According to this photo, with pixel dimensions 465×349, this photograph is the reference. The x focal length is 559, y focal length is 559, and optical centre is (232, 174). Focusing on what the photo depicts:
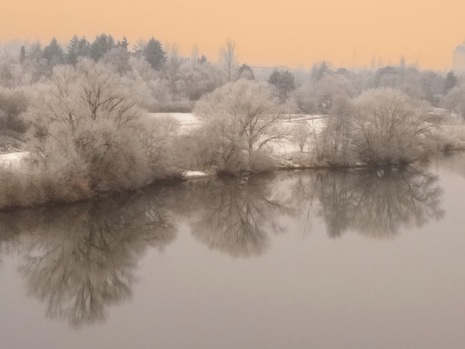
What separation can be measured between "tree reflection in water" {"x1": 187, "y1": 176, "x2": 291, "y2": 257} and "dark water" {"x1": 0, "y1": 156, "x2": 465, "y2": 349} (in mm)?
97

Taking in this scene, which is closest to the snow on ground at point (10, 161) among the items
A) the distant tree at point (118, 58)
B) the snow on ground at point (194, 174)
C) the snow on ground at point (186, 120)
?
the snow on ground at point (194, 174)

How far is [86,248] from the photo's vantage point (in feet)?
60.5

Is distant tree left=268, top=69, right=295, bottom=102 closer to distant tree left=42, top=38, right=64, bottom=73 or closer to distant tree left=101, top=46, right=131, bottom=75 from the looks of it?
distant tree left=101, top=46, right=131, bottom=75

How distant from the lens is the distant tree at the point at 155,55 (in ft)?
223

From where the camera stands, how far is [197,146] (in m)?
31.3

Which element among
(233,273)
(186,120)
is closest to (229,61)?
(186,120)

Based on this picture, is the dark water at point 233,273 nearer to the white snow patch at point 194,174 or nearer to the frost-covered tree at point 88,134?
the frost-covered tree at point 88,134

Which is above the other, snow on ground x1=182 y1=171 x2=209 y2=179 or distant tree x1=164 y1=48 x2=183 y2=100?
distant tree x1=164 y1=48 x2=183 y2=100

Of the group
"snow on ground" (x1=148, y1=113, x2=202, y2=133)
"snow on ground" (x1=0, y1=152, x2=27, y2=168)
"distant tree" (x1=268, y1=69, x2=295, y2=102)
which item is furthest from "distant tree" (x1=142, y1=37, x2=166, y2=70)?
"snow on ground" (x1=0, y1=152, x2=27, y2=168)

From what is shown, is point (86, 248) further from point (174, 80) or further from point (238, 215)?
point (174, 80)

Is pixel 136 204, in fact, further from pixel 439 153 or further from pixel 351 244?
pixel 439 153

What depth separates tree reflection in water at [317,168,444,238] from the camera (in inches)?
888

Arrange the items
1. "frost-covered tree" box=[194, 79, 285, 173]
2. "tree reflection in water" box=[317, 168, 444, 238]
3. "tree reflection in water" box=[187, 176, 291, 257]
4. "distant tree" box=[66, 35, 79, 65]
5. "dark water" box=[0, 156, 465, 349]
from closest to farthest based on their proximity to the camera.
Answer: "dark water" box=[0, 156, 465, 349] → "tree reflection in water" box=[187, 176, 291, 257] → "tree reflection in water" box=[317, 168, 444, 238] → "frost-covered tree" box=[194, 79, 285, 173] → "distant tree" box=[66, 35, 79, 65]

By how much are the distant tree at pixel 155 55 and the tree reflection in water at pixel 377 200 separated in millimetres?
39030
